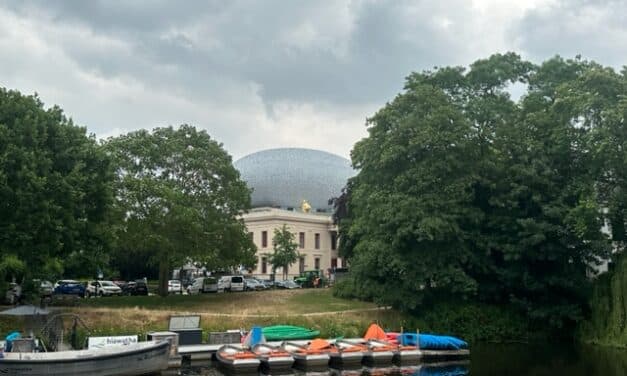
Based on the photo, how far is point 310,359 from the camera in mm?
28781

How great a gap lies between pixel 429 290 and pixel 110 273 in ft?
64.3

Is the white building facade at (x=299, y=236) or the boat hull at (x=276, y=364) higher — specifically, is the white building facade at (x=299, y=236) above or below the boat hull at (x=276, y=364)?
above

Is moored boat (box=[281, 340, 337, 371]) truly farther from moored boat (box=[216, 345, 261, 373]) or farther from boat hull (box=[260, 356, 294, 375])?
moored boat (box=[216, 345, 261, 373])

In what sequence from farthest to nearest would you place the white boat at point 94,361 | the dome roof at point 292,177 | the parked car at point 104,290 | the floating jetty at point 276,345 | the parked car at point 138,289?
the dome roof at point 292,177 → the parked car at point 104,290 → the parked car at point 138,289 → the floating jetty at point 276,345 → the white boat at point 94,361

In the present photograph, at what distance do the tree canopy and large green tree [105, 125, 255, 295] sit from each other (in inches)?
393

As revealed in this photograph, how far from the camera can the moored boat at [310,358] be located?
28766 mm

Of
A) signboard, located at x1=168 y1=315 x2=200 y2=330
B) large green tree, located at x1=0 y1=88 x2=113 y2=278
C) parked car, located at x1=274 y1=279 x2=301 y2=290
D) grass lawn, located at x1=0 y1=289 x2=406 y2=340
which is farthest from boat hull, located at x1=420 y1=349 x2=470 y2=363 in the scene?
parked car, located at x1=274 y1=279 x2=301 y2=290

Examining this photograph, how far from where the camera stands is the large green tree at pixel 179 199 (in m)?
44.2

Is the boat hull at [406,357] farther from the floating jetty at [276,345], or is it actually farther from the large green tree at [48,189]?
the large green tree at [48,189]

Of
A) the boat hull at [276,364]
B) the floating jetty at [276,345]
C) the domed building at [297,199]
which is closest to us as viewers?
the boat hull at [276,364]

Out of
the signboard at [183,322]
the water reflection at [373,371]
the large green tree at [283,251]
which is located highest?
the large green tree at [283,251]

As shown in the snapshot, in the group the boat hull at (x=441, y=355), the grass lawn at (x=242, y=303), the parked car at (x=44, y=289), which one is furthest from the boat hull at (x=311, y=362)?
the parked car at (x=44, y=289)

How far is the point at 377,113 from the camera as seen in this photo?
141 feet

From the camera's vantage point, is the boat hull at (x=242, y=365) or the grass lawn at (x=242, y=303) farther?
the grass lawn at (x=242, y=303)
